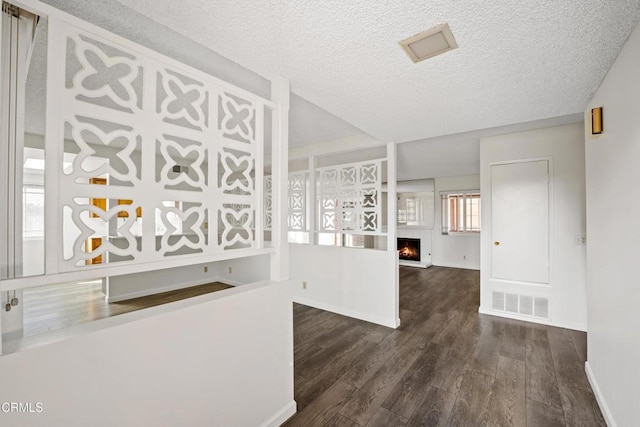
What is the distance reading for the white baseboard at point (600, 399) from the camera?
172 centimetres

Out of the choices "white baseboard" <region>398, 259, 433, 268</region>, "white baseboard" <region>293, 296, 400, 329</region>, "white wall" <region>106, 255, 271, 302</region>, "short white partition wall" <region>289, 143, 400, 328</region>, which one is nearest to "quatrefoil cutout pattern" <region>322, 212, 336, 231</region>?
"short white partition wall" <region>289, 143, 400, 328</region>

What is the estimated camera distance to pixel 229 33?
144 cm

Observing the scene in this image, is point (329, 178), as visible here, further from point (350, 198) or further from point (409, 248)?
point (409, 248)

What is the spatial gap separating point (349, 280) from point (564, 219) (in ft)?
8.85

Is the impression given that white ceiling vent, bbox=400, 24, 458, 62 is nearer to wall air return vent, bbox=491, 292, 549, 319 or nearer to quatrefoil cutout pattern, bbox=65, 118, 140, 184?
quatrefoil cutout pattern, bbox=65, 118, 140, 184

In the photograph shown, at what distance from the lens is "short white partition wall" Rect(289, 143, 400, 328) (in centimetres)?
343

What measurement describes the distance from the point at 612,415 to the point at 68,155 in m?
7.02

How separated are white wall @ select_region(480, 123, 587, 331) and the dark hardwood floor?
0.97 feet

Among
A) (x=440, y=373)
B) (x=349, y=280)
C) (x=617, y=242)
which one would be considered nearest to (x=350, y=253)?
(x=349, y=280)

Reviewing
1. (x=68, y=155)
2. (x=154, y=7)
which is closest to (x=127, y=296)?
(x=68, y=155)

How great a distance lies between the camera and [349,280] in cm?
373

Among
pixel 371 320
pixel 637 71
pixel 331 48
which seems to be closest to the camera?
pixel 637 71

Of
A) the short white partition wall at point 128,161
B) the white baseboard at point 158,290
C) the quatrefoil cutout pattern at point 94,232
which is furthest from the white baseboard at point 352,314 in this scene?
the quatrefoil cutout pattern at point 94,232

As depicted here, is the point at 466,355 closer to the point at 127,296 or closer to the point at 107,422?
the point at 107,422
